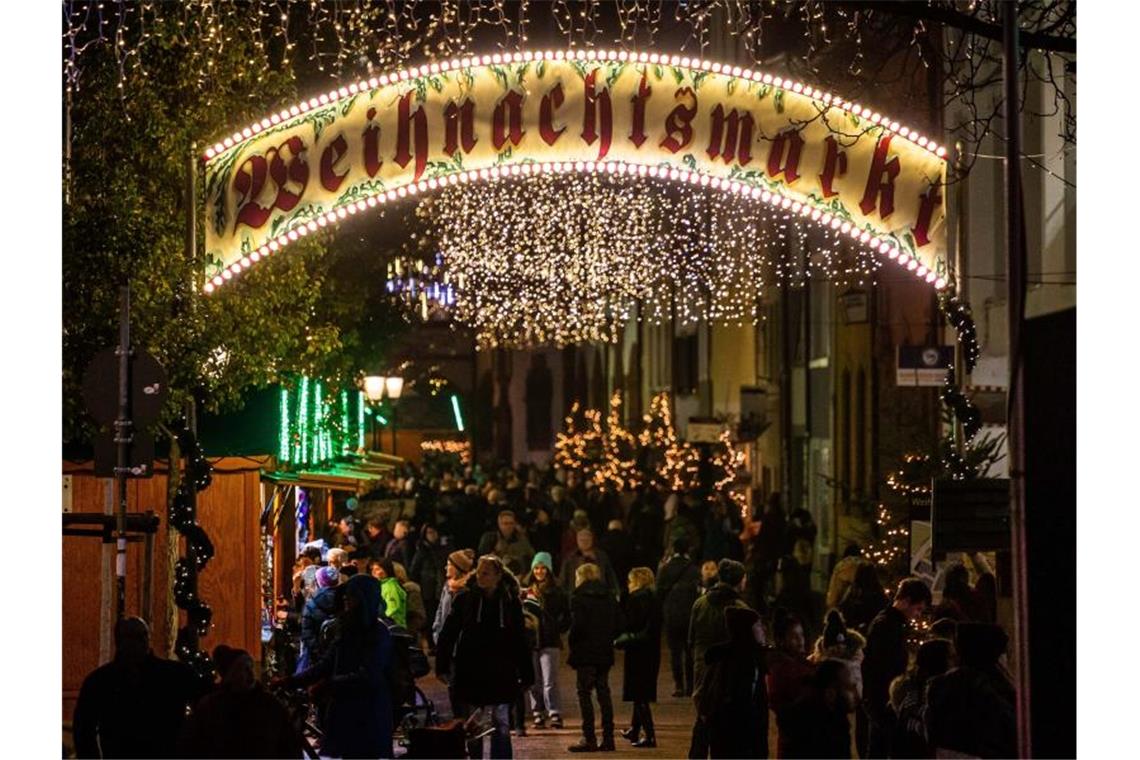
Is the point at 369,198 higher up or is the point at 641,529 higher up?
the point at 369,198

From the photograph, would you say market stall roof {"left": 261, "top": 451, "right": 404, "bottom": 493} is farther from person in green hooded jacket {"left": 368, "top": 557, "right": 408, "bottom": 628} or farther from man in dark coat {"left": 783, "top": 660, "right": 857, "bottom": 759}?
man in dark coat {"left": 783, "top": 660, "right": 857, "bottom": 759}

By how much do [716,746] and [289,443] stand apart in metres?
9.66

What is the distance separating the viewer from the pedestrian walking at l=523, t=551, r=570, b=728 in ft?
60.1

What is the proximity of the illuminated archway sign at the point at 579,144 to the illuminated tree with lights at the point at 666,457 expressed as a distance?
2279 cm

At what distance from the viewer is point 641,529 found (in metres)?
29.7

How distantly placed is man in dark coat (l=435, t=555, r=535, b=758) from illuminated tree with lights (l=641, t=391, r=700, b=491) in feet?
74.3

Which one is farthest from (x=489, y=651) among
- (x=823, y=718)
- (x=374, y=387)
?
(x=374, y=387)

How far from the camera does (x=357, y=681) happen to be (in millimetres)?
12836

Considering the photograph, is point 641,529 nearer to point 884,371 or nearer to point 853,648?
point 884,371

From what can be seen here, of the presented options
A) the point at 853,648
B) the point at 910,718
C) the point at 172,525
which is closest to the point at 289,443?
the point at 172,525

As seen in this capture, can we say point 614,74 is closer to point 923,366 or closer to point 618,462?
point 923,366

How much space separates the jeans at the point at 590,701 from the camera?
56.0ft

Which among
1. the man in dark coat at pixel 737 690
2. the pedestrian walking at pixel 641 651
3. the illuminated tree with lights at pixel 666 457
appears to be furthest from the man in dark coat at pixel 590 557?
the illuminated tree with lights at pixel 666 457

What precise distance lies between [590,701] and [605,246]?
18746 mm
